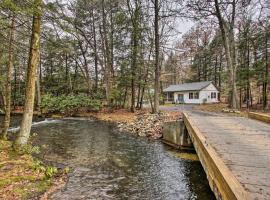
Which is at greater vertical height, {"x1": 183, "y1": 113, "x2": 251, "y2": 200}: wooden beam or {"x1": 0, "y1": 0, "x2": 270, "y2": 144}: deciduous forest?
{"x1": 0, "y1": 0, "x2": 270, "y2": 144}: deciduous forest

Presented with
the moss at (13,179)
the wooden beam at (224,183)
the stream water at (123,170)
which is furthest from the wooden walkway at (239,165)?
the moss at (13,179)

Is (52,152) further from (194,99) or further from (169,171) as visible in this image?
(194,99)

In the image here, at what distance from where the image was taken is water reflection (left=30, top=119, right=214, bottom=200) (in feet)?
18.9

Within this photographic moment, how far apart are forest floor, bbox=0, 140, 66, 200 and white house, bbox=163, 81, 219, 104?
1214 inches

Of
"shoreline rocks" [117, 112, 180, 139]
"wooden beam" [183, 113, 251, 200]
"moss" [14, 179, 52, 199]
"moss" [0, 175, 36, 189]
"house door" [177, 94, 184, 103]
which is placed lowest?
"moss" [14, 179, 52, 199]

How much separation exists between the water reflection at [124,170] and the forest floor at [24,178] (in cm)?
31

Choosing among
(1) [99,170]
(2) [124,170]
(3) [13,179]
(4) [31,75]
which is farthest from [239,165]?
(4) [31,75]

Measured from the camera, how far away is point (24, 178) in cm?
575

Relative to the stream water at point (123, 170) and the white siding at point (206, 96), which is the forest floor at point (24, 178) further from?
the white siding at point (206, 96)

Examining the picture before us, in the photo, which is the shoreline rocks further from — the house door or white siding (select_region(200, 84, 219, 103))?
the house door

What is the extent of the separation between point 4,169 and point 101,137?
6.63 metres

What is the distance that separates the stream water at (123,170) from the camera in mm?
5750

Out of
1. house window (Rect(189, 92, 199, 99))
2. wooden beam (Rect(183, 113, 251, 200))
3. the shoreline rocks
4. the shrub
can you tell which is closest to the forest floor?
wooden beam (Rect(183, 113, 251, 200))

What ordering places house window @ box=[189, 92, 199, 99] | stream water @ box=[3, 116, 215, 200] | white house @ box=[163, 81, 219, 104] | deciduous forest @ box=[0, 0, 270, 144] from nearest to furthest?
stream water @ box=[3, 116, 215, 200] < deciduous forest @ box=[0, 0, 270, 144] < white house @ box=[163, 81, 219, 104] < house window @ box=[189, 92, 199, 99]
